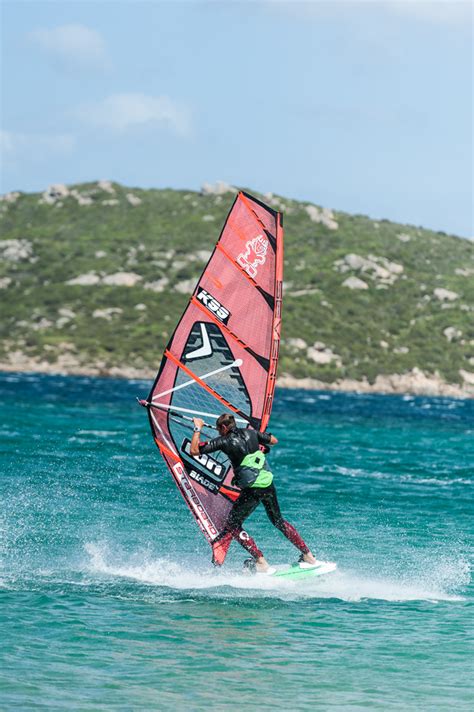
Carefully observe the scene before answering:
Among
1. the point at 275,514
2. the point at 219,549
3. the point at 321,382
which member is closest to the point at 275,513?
the point at 275,514

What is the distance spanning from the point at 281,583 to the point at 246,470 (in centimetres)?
159

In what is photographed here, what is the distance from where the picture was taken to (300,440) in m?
35.9

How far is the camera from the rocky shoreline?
257 ft

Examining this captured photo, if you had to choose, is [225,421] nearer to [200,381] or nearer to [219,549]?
[200,381]

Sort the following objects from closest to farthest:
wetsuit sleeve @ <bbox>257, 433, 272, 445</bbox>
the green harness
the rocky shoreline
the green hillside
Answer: the green harness
wetsuit sleeve @ <bbox>257, 433, 272, 445</bbox>
the rocky shoreline
the green hillside

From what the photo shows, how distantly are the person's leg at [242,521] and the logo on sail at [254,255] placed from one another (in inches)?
122

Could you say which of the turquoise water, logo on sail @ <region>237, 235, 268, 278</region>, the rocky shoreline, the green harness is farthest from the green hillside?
the green harness

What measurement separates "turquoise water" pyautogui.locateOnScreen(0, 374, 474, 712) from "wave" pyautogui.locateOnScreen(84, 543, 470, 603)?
38 millimetres

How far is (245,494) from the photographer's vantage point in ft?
40.1

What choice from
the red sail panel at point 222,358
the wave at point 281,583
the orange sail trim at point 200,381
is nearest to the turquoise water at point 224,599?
the wave at point 281,583

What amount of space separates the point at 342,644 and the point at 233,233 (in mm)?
5588

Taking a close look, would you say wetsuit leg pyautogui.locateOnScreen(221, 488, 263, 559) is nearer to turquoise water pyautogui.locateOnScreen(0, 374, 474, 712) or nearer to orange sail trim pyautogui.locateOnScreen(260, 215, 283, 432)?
turquoise water pyautogui.locateOnScreen(0, 374, 474, 712)

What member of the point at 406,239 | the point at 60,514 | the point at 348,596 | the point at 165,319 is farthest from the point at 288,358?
the point at 348,596

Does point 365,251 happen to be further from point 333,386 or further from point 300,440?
point 300,440
